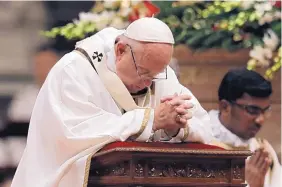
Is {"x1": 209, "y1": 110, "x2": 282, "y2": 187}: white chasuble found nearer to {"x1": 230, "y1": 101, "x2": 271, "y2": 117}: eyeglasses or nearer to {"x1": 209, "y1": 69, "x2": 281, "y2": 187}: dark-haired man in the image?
{"x1": 209, "y1": 69, "x2": 281, "y2": 187}: dark-haired man

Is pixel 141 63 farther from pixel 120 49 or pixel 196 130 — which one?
pixel 196 130

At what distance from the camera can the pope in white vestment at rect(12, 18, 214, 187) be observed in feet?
16.5

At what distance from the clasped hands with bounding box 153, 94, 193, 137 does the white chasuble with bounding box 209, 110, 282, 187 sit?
2.21 meters

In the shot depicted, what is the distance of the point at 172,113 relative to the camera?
195 inches

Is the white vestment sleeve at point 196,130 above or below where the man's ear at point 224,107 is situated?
above

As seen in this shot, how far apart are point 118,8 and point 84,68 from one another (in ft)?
8.28

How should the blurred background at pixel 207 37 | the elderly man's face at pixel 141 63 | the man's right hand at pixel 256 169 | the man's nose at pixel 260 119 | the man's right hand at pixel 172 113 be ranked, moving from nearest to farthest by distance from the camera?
the man's right hand at pixel 172 113 < the elderly man's face at pixel 141 63 < the man's right hand at pixel 256 169 < the man's nose at pixel 260 119 < the blurred background at pixel 207 37

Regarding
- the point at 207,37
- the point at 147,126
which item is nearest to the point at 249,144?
the point at 207,37

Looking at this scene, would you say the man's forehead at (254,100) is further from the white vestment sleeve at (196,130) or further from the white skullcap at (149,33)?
the white skullcap at (149,33)

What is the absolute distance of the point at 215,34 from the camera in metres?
7.59

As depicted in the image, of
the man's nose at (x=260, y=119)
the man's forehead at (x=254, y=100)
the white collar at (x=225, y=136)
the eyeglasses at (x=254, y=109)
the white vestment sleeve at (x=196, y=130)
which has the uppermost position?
the white vestment sleeve at (x=196, y=130)

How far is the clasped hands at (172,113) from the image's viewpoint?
4953 millimetres

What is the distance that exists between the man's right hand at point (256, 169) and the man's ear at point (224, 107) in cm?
48

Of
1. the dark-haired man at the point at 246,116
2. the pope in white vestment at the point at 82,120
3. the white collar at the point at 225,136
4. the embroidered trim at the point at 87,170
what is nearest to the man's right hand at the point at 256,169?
the dark-haired man at the point at 246,116
